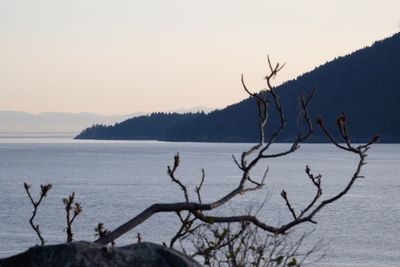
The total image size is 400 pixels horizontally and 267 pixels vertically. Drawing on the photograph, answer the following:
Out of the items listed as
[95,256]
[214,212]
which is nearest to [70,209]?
[95,256]

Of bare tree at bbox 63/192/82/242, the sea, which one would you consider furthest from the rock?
the sea

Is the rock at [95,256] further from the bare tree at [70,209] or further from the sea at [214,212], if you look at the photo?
the sea at [214,212]

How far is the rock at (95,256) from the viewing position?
426 cm

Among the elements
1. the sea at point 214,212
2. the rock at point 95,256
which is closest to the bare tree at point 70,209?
the rock at point 95,256

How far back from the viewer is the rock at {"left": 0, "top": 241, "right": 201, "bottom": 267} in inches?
168

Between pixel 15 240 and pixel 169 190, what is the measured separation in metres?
46.1

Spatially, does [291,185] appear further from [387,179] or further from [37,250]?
[37,250]

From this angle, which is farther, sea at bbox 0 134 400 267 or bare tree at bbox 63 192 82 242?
sea at bbox 0 134 400 267

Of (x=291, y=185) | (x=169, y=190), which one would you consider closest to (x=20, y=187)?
(x=169, y=190)

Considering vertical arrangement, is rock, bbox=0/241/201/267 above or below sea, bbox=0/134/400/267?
above

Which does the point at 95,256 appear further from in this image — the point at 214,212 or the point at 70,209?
the point at 214,212

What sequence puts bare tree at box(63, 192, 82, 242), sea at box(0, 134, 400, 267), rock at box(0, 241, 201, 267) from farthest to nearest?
1. sea at box(0, 134, 400, 267)
2. bare tree at box(63, 192, 82, 242)
3. rock at box(0, 241, 201, 267)

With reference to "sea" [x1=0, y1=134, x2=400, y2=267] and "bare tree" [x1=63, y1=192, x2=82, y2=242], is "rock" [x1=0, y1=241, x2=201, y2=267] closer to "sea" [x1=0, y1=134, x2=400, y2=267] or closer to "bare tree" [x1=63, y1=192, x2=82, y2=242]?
"bare tree" [x1=63, y1=192, x2=82, y2=242]

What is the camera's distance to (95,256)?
4324 mm
